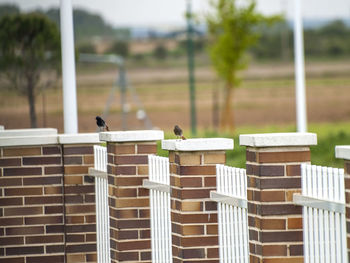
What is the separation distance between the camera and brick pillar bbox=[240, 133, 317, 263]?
5.50 meters

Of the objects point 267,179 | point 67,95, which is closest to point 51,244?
point 67,95

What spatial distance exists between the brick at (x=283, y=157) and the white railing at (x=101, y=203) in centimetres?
311

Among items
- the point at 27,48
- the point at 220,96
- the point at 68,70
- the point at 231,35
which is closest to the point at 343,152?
the point at 68,70

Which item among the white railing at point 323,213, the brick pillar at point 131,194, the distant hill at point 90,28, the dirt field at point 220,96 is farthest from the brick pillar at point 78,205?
the distant hill at point 90,28

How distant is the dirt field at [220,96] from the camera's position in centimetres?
4488

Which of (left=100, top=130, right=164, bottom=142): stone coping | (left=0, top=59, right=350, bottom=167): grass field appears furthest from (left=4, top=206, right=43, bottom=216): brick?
(left=0, top=59, right=350, bottom=167): grass field

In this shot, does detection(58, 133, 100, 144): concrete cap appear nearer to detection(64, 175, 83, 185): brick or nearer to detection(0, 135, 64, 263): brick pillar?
detection(0, 135, 64, 263): brick pillar

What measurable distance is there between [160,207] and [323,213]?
2.33m

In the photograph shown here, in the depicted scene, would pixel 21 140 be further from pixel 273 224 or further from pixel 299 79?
pixel 299 79

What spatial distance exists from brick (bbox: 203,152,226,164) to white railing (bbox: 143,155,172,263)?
0.53 m

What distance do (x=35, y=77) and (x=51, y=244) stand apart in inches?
290

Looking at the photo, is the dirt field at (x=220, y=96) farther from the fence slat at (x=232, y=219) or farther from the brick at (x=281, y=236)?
the brick at (x=281, y=236)

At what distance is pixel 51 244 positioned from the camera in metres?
9.04

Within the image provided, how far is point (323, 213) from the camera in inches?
204
